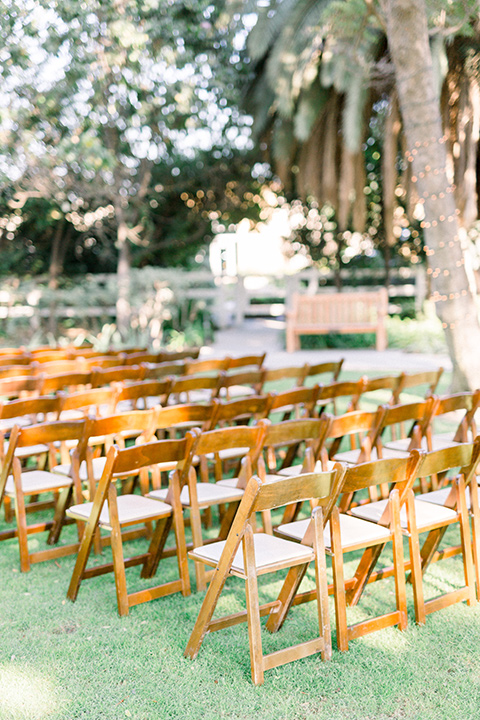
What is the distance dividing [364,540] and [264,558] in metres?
0.51

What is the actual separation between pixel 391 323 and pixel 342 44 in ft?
20.9

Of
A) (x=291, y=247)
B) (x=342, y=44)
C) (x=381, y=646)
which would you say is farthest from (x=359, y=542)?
(x=291, y=247)

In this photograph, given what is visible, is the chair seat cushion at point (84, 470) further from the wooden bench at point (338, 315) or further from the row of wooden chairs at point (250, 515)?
the wooden bench at point (338, 315)

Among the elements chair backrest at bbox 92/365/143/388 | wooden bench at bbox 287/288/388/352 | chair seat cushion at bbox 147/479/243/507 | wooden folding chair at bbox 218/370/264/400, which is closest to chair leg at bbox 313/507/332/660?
chair seat cushion at bbox 147/479/243/507

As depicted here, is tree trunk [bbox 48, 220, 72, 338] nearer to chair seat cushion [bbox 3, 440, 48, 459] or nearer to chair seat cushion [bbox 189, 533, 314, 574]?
chair seat cushion [bbox 3, 440, 48, 459]

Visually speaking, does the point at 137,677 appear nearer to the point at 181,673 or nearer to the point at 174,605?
the point at 181,673

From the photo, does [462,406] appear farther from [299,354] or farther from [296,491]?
[299,354]

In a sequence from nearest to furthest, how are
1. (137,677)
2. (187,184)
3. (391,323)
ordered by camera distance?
(137,677) < (391,323) < (187,184)

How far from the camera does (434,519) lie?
11.3ft

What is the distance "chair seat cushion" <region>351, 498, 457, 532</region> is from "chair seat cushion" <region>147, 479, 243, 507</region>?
704 millimetres

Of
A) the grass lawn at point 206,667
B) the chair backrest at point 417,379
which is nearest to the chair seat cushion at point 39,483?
the grass lawn at point 206,667

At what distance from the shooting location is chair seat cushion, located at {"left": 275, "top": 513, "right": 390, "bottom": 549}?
3131 millimetres

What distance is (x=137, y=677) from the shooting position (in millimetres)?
2854

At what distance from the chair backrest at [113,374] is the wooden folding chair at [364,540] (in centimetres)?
309
